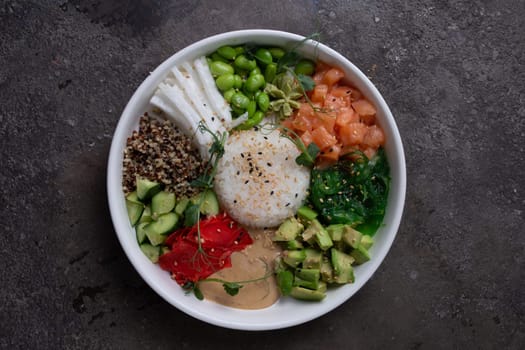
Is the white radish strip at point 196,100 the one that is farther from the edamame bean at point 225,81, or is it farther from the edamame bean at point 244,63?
the edamame bean at point 244,63

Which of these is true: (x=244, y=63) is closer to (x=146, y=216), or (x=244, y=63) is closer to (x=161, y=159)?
(x=161, y=159)

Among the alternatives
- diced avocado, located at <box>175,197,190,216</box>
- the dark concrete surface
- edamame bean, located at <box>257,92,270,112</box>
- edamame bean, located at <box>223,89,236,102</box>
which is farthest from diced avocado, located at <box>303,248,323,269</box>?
edamame bean, located at <box>223,89,236,102</box>

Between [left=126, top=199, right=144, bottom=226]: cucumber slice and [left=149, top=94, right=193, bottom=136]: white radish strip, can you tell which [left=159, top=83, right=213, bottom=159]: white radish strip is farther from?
[left=126, top=199, right=144, bottom=226]: cucumber slice

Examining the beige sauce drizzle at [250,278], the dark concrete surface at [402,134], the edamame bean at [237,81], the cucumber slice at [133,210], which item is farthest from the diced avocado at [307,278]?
the edamame bean at [237,81]

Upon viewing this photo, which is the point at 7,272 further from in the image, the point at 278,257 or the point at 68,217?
the point at 278,257

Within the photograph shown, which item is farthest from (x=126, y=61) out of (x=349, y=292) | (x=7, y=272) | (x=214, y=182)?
(x=349, y=292)

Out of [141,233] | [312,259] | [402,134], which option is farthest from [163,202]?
[402,134]
